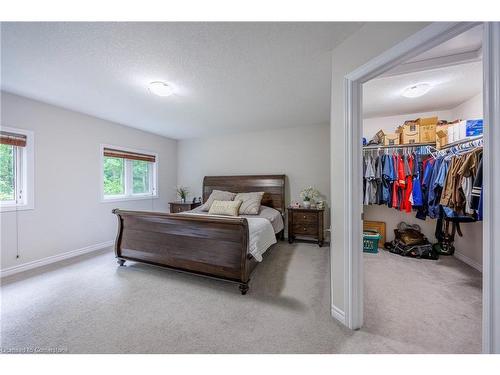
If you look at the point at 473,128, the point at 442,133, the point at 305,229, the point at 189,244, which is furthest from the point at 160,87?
the point at 442,133

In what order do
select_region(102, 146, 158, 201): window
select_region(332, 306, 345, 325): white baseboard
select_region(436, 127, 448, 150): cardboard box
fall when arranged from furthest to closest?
select_region(102, 146, 158, 201): window → select_region(436, 127, 448, 150): cardboard box → select_region(332, 306, 345, 325): white baseboard

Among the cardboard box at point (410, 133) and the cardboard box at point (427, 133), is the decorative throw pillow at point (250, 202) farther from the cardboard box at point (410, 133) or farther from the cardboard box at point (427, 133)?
the cardboard box at point (427, 133)

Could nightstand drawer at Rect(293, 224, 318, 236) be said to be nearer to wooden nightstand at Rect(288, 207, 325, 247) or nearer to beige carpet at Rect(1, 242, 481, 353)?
wooden nightstand at Rect(288, 207, 325, 247)

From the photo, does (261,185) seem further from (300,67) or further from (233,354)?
(233,354)

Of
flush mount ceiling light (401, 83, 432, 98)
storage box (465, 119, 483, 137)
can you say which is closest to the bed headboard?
flush mount ceiling light (401, 83, 432, 98)

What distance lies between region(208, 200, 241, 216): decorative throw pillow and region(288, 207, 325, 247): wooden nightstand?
3.34 ft

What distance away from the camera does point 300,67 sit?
1.94m

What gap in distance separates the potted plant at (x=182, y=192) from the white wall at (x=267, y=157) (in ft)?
0.44

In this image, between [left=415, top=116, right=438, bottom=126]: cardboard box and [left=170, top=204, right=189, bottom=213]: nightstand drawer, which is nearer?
[left=415, top=116, right=438, bottom=126]: cardboard box

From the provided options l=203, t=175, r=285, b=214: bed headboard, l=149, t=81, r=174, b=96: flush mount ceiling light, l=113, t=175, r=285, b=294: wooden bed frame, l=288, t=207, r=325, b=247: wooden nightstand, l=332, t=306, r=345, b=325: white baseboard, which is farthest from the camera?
l=203, t=175, r=285, b=214: bed headboard

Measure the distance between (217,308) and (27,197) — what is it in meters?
2.99

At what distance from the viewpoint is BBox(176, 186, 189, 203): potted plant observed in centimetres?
472
